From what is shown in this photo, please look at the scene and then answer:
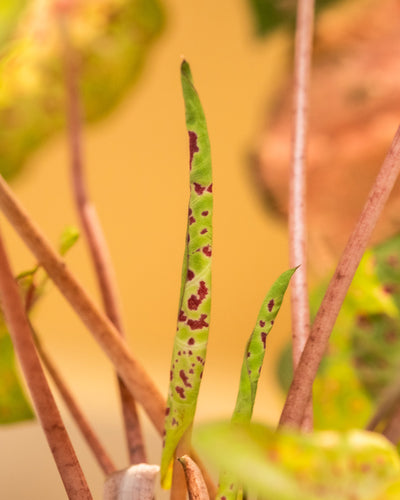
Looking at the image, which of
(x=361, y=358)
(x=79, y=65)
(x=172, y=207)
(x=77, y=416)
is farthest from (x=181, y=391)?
(x=172, y=207)

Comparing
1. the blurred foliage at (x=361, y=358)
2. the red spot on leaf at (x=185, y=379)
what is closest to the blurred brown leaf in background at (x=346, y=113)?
the blurred foliage at (x=361, y=358)

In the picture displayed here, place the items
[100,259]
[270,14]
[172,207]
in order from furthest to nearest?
[172,207] → [270,14] → [100,259]

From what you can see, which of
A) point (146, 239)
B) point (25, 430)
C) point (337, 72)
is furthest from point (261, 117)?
point (25, 430)

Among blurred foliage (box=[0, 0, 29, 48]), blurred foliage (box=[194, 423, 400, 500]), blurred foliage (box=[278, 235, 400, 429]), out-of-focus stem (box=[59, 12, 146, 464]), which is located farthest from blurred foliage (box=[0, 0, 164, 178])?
blurred foliage (box=[194, 423, 400, 500])

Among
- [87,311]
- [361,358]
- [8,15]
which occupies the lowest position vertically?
[361,358]

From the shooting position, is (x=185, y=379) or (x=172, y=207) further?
(x=172, y=207)

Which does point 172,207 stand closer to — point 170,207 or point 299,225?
point 170,207

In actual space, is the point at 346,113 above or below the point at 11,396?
above
